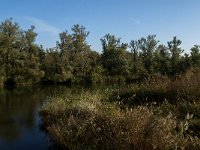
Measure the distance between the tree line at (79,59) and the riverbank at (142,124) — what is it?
44670mm

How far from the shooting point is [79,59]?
71.2 metres

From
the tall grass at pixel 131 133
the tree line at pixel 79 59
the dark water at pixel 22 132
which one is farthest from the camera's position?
the tree line at pixel 79 59

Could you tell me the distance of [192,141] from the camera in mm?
8156

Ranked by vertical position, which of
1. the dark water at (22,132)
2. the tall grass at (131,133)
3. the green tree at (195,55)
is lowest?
the dark water at (22,132)

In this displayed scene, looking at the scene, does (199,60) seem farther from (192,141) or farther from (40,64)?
(192,141)

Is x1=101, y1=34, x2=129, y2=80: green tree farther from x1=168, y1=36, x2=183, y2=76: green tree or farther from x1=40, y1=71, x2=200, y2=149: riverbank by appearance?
x1=40, y1=71, x2=200, y2=149: riverbank

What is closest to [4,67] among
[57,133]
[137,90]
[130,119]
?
[137,90]

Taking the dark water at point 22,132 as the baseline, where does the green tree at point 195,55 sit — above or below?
above

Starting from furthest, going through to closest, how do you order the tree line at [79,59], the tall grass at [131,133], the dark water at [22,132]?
the tree line at [79,59]
the dark water at [22,132]
the tall grass at [131,133]

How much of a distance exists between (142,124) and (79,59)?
208ft

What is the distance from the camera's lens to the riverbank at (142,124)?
796 cm

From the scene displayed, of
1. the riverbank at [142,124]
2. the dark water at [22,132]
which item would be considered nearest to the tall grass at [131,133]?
the riverbank at [142,124]

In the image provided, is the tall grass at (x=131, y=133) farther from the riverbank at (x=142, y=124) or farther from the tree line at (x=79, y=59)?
the tree line at (x=79, y=59)

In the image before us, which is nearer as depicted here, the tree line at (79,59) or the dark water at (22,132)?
the dark water at (22,132)
